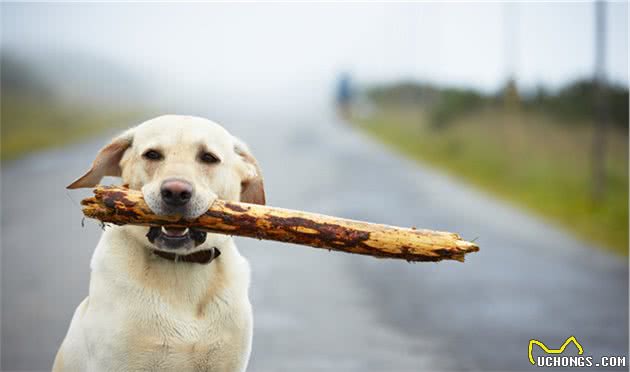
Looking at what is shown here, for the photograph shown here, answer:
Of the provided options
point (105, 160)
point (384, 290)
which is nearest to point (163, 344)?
point (105, 160)

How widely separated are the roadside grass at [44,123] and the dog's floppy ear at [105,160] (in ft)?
50.3

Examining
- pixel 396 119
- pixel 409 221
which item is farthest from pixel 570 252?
pixel 396 119

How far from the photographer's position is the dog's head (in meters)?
4.09

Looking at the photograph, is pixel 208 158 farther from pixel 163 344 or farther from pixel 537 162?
pixel 537 162

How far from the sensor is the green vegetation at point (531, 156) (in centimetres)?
1281

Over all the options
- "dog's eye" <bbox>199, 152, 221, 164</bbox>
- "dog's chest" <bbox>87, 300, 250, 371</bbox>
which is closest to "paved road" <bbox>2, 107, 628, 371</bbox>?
"dog's eye" <bbox>199, 152, 221, 164</bbox>

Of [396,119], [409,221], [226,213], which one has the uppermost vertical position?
[396,119]

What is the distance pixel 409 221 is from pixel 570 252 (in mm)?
2405

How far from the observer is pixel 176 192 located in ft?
13.3

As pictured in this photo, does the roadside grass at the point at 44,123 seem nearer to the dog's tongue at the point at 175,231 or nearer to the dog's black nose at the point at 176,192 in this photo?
the dog's tongue at the point at 175,231

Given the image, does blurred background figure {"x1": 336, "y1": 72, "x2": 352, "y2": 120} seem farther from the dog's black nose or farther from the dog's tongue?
the dog's black nose

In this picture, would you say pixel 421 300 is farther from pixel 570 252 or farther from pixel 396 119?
pixel 396 119

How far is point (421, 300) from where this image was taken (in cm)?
857

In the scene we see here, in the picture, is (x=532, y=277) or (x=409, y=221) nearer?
(x=532, y=277)
